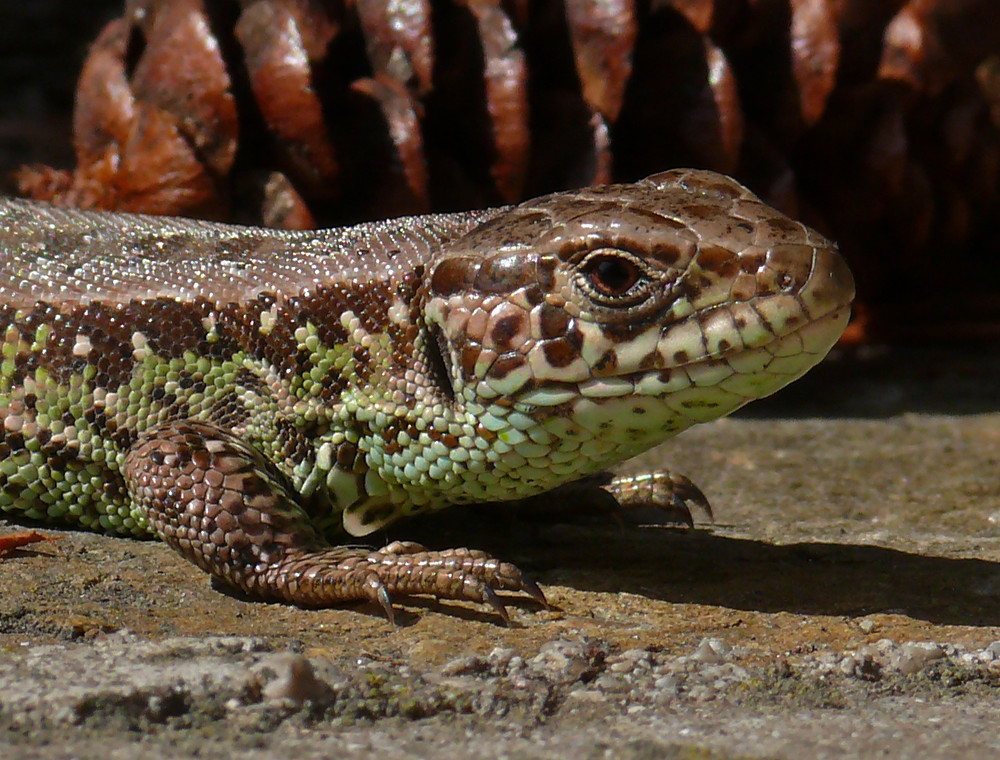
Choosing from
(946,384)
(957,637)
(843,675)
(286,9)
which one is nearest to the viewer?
(843,675)

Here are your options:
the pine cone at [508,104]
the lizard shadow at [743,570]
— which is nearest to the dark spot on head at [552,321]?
the lizard shadow at [743,570]

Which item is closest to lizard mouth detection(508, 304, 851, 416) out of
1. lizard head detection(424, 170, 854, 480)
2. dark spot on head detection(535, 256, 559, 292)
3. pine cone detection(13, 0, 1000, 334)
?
lizard head detection(424, 170, 854, 480)

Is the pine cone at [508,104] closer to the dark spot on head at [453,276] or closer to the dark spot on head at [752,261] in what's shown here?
the dark spot on head at [453,276]

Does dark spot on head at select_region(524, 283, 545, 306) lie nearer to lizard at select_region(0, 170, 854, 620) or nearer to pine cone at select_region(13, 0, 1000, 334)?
lizard at select_region(0, 170, 854, 620)

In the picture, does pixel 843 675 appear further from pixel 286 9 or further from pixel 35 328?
pixel 286 9

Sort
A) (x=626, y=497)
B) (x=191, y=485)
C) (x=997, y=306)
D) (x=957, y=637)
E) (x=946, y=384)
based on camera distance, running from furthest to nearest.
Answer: (x=997, y=306) < (x=946, y=384) < (x=626, y=497) < (x=191, y=485) < (x=957, y=637)

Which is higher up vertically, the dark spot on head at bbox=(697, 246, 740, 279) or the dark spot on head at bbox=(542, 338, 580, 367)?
the dark spot on head at bbox=(697, 246, 740, 279)

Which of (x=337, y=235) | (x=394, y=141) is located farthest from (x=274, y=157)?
(x=337, y=235)

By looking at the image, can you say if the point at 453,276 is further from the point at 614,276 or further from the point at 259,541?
the point at 259,541
